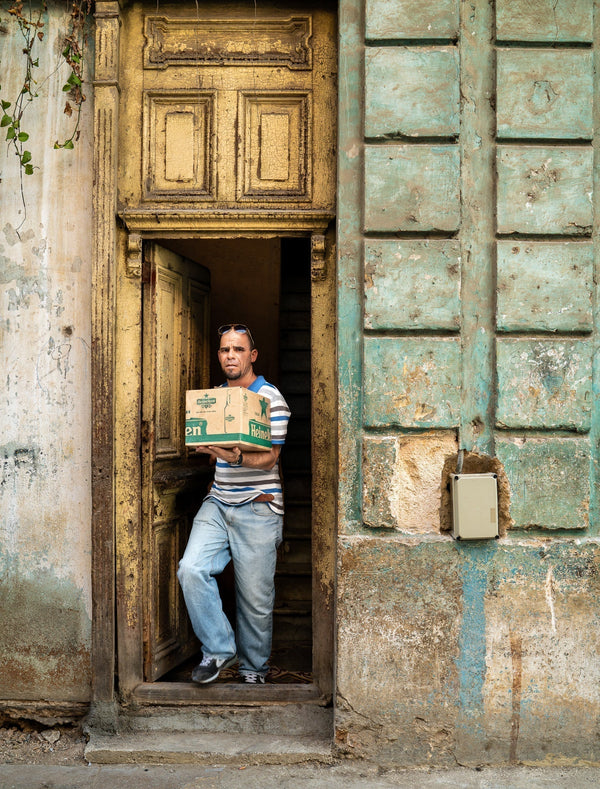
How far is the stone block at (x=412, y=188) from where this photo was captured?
3.69 m

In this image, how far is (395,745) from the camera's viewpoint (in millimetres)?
3617

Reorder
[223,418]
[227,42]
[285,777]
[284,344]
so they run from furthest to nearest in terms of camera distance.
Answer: [284,344] → [227,42] → [223,418] → [285,777]

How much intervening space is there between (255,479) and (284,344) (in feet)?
8.10

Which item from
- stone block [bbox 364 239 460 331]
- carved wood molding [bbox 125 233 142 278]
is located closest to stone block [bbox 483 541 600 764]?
stone block [bbox 364 239 460 331]

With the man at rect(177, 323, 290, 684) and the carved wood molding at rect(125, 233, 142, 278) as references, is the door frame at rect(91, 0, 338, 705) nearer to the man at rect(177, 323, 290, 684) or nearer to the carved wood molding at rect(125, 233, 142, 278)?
the carved wood molding at rect(125, 233, 142, 278)

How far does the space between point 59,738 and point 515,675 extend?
2464 millimetres

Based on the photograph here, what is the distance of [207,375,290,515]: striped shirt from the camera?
4219mm

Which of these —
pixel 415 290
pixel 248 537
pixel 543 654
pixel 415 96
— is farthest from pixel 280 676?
pixel 415 96

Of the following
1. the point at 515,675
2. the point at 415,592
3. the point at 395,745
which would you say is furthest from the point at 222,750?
the point at 515,675

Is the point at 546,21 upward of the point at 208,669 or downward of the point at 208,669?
upward

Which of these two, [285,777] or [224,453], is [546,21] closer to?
[224,453]

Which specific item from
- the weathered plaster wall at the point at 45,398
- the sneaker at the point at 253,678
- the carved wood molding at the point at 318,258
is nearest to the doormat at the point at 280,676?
the sneaker at the point at 253,678

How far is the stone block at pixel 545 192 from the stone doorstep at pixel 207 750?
286 cm

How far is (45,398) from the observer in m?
4.04
